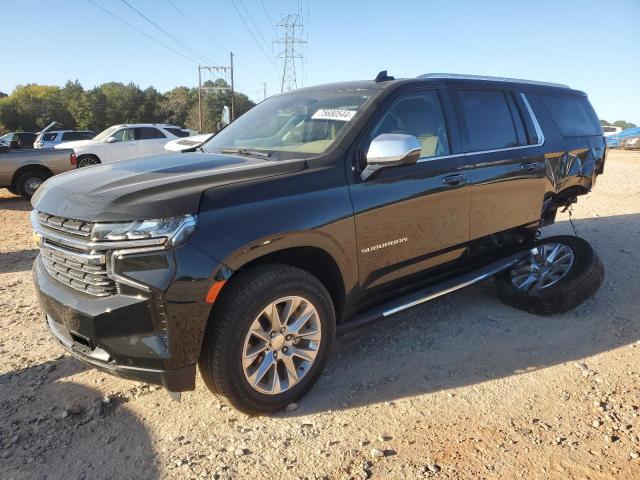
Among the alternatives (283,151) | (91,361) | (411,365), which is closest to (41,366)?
(91,361)

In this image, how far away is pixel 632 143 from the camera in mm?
26547

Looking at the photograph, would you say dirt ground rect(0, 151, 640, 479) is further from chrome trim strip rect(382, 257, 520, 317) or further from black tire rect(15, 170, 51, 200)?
black tire rect(15, 170, 51, 200)

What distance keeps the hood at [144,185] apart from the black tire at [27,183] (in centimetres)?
959

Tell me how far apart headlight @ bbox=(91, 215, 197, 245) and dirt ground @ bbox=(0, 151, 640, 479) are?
1.16 meters

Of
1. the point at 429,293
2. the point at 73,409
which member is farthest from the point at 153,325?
the point at 429,293

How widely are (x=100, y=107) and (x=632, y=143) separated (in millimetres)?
63126

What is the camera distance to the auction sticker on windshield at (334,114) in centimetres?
335

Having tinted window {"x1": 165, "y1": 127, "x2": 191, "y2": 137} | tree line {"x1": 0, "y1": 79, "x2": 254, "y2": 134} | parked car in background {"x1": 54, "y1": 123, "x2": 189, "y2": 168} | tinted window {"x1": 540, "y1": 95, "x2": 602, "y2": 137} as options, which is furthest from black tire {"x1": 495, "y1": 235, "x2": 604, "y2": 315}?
tree line {"x1": 0, "y1": 79, "x2": 254, "y2": 134}

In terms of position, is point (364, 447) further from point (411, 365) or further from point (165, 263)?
point (165, 263)

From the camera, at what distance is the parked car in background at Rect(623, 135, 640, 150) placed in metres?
26.3

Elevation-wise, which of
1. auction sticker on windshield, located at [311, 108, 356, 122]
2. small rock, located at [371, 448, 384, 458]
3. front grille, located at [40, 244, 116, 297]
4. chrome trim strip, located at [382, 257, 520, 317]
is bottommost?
small rock, located at [371, 448, 384, 458]

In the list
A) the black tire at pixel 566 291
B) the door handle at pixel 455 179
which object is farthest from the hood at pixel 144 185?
the black tire at pixel 566 291

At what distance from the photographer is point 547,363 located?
347 centimetres

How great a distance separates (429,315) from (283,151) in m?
1.98
